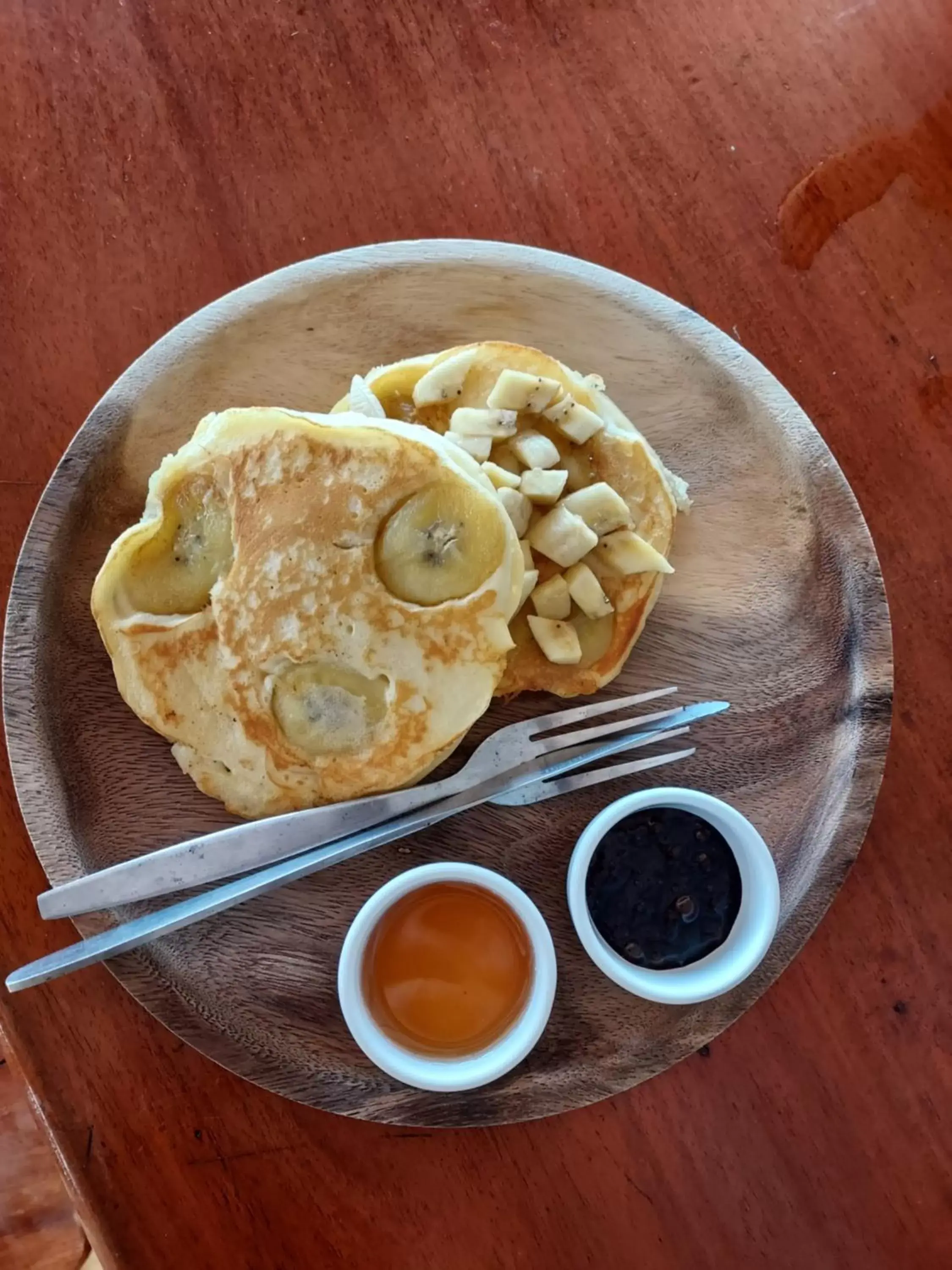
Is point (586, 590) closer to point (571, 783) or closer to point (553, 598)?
point (553, 598)

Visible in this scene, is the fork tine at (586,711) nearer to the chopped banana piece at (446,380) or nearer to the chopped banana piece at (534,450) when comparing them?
the chopped banana piece at (534,450)

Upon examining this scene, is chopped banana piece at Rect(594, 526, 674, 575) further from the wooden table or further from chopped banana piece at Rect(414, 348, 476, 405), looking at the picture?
the wooden table

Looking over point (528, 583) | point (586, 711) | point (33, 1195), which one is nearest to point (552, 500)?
point (528, 583)

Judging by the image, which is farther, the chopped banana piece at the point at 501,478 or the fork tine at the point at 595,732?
the fork tine at the point at 595,732

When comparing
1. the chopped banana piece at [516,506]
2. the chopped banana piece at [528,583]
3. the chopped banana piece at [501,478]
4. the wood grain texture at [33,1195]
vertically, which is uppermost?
the chopped banana piece at [501,478]

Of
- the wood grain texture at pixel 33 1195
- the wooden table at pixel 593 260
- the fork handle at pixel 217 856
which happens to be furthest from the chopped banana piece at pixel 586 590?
the wood grain texture at pixel 33 1195

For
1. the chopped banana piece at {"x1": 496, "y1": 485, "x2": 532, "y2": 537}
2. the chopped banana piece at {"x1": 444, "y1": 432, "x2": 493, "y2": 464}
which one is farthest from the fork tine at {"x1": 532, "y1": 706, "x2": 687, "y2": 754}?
the chopped banana piece at {"x1": 444, "y1": 432, "x2": 493, "y2": 464}

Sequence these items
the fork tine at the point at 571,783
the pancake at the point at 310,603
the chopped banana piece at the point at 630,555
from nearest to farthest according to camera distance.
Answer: the pancake at the point at 310,603
the chopped banana piece at the point at 630,555
the fork tine at the point at 571,783
